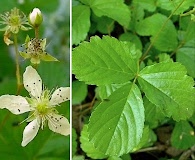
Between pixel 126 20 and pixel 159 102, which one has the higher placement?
pixel 126 20

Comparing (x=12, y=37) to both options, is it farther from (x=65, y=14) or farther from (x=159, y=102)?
(x=159, y=102)

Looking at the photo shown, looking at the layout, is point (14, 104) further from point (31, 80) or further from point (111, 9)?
point (111, 9)

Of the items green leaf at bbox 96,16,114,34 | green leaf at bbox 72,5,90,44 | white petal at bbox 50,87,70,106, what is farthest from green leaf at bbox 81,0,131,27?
white petal at bbox 50,87,70,106

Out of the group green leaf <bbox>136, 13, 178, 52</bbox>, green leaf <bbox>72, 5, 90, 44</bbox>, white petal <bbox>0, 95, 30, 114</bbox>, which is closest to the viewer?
white petal <bbox>0, 95, 30, 114</bbox>

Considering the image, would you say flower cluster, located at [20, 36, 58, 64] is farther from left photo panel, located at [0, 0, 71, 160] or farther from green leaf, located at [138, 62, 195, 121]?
green leaf, located at [138, 62, 195, 121]

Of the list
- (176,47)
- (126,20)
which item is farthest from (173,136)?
(126,20)

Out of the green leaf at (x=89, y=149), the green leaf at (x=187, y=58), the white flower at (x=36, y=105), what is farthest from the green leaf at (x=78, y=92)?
the white flower at (x=36, y=105)
